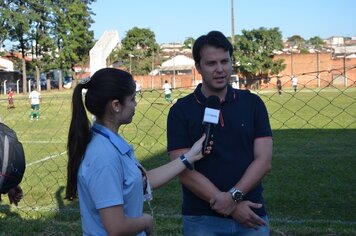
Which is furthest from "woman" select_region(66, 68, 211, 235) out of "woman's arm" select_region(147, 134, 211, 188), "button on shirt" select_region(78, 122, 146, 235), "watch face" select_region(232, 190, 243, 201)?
"watch face" select_region(232, 190, 243, 201)

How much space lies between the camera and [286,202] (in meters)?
6.99

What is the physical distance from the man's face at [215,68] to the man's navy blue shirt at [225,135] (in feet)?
0.24

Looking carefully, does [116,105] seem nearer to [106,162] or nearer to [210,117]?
[106,162]

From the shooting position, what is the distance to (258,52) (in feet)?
219

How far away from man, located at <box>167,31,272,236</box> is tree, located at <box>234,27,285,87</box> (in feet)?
202

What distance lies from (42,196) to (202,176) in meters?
5.25

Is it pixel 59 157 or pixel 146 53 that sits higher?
pixel 146 53

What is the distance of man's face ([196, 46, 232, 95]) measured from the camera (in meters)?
3.20

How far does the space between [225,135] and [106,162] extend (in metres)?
0.99

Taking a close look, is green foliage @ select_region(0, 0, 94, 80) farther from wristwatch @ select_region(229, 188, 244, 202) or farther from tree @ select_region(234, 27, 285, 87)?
wristwatch @ select_region(229, 188, 244, 202)

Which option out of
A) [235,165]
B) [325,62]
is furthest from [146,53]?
[235,165]

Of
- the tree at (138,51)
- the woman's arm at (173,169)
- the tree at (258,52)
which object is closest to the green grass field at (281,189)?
the woman's arm at (173,169)

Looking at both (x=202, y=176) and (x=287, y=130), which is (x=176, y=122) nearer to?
(x=202, y=176)

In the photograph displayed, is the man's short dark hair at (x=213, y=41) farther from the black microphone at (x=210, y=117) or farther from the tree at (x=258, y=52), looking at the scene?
the tree at (x=258, y=52)
